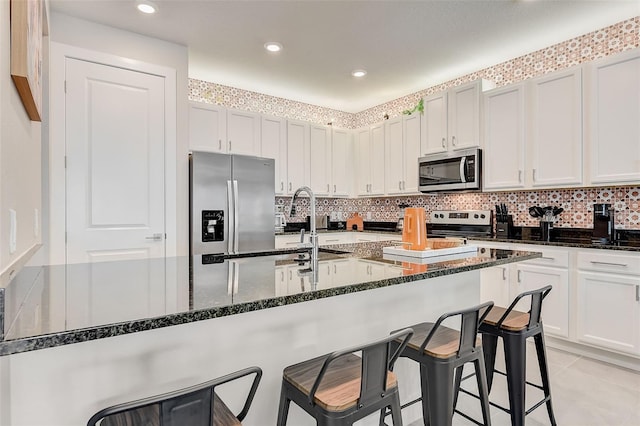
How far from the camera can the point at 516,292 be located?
317 centimetres

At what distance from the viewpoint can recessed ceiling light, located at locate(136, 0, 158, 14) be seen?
8.54 feet

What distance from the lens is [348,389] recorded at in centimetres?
107

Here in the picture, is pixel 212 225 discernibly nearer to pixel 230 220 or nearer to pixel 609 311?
pixel 230 220

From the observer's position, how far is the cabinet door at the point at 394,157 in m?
4.46

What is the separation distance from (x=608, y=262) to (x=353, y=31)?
2718mm

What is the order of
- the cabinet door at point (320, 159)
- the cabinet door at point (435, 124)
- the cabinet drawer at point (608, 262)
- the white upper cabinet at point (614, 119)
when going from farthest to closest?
the cabinet door at point (320, 159) < the cabinet door at point (435, 124) < the white upper cabinet at point (614, 119) < the cabinet drawer at point (608, 262)

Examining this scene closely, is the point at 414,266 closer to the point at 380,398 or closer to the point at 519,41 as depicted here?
the point at 380,398

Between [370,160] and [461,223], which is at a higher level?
[370,160]

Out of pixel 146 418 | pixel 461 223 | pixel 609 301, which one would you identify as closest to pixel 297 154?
pixel 461 223

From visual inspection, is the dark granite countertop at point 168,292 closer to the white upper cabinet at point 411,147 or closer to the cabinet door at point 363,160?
the white upper cabinet at point 411,147

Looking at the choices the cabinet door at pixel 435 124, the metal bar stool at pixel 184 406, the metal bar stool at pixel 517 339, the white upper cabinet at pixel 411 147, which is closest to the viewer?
the metal bar stool at pixel 184 406

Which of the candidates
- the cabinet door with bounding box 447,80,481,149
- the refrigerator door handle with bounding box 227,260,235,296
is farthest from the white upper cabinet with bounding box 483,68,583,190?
the refrigerator door handle with bounding box 227,260,235,296

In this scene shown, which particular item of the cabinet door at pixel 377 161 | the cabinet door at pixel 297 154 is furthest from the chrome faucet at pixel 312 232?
the cabinet door at pixel 377 161

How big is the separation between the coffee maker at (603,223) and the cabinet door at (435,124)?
1517mm
